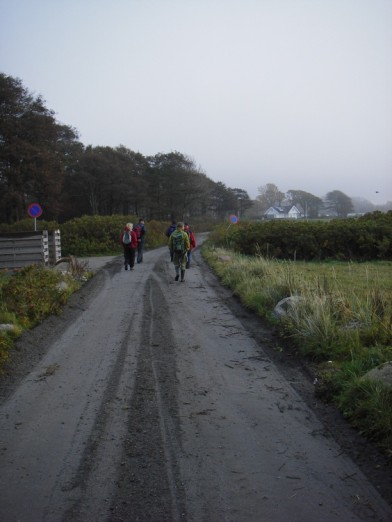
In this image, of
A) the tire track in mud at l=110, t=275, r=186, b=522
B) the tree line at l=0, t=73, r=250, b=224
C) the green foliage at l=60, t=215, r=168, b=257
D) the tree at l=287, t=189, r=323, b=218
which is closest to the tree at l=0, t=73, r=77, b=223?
the tree line at l=0, t=73, r=250, b=224

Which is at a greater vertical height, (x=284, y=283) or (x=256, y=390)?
(x=284, y=283)

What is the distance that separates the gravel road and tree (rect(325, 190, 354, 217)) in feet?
277

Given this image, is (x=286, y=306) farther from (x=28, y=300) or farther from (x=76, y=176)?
(x=76, y=176)

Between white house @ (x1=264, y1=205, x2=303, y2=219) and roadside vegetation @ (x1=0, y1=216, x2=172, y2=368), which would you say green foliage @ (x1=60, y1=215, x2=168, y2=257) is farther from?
white house @ (x1=264, y1=205, x2=303, y2=219)

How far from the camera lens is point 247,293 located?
435 inches

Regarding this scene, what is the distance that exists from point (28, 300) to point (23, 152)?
31896mm

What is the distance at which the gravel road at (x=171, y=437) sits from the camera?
11.4 feet

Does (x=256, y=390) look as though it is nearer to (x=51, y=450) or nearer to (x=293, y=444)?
(x=293, y=444)

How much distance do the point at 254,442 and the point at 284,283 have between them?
239 inches

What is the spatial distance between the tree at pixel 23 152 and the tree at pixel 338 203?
200 ft

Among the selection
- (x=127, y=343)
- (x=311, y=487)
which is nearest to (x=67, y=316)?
(x=127, y=343)

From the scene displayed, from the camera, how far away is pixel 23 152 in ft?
125

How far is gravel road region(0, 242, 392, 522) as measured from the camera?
3467mm

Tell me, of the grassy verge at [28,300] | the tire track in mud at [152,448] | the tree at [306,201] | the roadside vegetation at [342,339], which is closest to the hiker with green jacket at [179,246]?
the grassy verge at [28,300]
